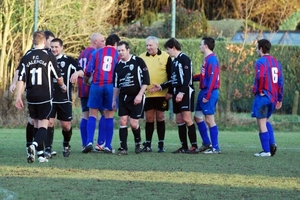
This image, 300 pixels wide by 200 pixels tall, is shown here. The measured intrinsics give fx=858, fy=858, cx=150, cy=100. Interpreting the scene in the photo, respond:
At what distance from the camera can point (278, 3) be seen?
40.0 meters

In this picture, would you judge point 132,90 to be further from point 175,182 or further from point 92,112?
point 175,182

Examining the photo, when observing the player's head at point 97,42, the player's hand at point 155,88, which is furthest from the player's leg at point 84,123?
the player's hand at point 155,88

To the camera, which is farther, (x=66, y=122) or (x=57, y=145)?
(x=57, y=145)

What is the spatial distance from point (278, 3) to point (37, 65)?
1142 inches

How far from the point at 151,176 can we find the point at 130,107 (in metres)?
3.58

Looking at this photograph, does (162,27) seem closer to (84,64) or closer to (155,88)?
(84,64)

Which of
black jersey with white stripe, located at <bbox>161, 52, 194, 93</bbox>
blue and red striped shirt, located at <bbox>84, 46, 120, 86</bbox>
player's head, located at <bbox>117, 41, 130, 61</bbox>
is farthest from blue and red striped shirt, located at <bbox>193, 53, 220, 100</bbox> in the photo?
blue and red striped shirt, located at <bbox>84, 46, 120, 86</bbox>

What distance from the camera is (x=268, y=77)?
13852 mm

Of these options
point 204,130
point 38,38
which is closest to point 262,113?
point 204,130

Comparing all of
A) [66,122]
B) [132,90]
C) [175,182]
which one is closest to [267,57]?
[132,90]

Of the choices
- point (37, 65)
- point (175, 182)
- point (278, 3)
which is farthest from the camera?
point (278, 3)

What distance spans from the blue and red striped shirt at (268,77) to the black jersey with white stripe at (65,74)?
292 cm

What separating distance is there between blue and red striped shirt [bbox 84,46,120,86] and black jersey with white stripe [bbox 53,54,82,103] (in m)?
0.90

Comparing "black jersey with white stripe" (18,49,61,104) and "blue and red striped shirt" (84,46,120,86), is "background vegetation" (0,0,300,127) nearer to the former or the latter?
"blue and red striped shirt" (84,46,120,86)
